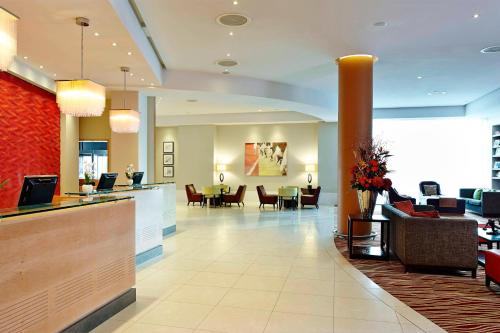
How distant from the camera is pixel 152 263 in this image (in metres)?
5.82

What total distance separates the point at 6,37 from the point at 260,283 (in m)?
3.92

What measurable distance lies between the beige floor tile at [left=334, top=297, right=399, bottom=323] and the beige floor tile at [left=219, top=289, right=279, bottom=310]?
723 mm

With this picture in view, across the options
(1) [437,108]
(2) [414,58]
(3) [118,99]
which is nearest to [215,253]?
(3) [118,99]

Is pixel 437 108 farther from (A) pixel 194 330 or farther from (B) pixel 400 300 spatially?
(A) pixel 194 330

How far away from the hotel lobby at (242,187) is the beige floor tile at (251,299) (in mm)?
35

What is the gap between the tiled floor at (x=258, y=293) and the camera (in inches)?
138

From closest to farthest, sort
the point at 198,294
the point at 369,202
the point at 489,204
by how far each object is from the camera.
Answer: the point at 198,294 → the point at 369,202 → the point at 489,204

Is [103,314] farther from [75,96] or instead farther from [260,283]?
[75,96]

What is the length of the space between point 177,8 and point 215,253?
4.16 metres

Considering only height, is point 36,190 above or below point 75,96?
below

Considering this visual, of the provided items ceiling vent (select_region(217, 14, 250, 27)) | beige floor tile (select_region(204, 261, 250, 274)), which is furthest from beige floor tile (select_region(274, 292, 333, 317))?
ceiling vent (select_region(217, 14, 250, 27))

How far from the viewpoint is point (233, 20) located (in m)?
6.21

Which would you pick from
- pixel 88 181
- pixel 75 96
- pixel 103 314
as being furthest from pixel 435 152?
pixel 103 314

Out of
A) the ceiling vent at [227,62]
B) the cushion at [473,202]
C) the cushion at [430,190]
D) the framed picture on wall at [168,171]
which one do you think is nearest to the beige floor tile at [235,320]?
the ceiling vent at [227,62]
